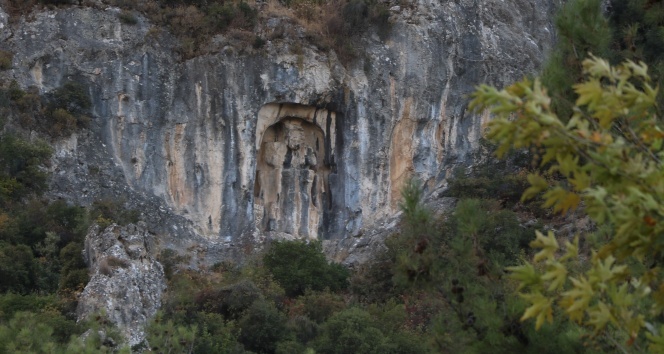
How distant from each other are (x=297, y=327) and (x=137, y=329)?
367cm

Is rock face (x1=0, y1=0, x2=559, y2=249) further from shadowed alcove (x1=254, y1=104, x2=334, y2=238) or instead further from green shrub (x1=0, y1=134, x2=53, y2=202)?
green shrub (x1=0, y1=134, x2=53, y2=202)

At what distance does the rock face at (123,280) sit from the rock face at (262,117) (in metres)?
5.01

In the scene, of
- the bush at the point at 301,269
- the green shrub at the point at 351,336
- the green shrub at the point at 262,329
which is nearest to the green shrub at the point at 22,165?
the bush at the point at 301,269

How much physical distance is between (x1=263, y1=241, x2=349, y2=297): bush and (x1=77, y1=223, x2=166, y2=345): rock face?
3.60 metres

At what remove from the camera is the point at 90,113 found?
30328 mm

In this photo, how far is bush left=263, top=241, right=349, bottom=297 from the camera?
2734 centimetres

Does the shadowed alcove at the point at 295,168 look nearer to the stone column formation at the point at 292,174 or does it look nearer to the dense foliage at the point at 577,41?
the stone column formation at the point at 292,174

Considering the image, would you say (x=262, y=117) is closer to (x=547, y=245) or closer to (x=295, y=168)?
(x=295, y=168)

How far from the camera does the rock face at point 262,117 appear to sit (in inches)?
1199

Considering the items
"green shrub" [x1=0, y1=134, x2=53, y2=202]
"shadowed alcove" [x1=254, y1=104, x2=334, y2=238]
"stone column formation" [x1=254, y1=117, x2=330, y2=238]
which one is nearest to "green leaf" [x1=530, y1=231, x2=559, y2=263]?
"green shrub" [x1=0, y1=134, x2=53, y2=202]

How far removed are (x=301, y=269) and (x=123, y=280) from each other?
6.03 m

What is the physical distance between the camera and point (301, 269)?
27.6m

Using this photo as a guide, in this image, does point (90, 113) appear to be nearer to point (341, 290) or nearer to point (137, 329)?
point (341, 290)

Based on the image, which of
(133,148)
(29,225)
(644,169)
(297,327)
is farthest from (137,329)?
(644,169)
